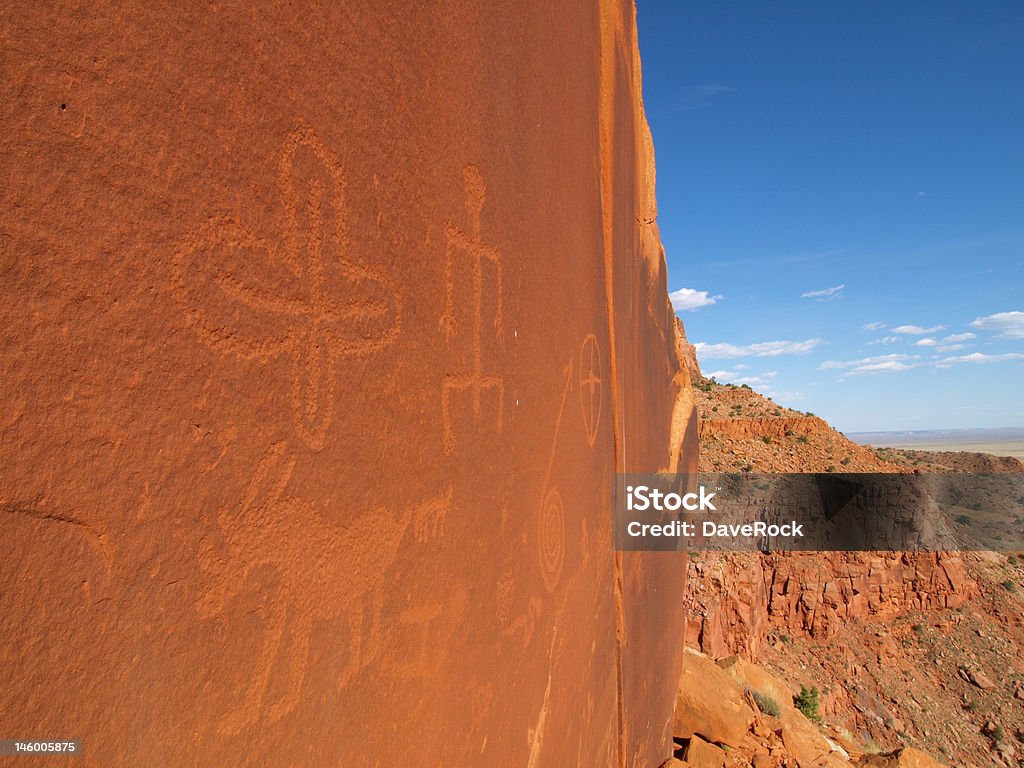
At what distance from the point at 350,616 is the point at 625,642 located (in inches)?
99.0

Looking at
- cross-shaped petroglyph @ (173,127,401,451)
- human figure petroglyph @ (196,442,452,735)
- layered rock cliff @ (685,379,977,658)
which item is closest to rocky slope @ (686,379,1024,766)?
layered rock cliff @ (685,379,977,658)

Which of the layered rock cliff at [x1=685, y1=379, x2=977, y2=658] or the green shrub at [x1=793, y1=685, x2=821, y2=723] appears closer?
Answer: the green shrub at [x1=793, y1=685, x2=821, y2=723]

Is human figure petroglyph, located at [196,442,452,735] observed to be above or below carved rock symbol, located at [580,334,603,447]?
below

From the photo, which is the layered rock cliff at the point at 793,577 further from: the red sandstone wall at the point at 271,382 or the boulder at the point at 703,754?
the red sandstone wall at the point at 271,382

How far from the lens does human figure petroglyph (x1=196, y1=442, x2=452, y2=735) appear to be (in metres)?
0.78

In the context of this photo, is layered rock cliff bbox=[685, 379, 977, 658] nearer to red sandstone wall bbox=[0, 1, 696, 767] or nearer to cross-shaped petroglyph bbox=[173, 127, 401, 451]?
→ red sandstone wall bbox=[0, 1, 696, 767]

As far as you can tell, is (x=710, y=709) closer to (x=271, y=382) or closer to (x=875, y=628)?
(x=271, y=382)

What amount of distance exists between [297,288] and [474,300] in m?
0.64

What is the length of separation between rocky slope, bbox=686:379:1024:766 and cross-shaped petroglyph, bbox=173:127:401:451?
16633mm

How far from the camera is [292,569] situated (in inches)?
34.8

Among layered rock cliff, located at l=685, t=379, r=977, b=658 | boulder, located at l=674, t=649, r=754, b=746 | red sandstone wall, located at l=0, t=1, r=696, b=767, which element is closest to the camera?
red sandstone wall, located at l=0, t=1, r=696, b=767

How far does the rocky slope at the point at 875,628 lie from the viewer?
17.1 metres

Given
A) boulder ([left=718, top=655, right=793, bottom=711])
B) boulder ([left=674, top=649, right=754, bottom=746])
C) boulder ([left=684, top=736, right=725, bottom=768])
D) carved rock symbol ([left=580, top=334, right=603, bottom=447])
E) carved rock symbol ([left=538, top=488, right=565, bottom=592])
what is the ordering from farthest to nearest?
boulder ([left=718, top=655, right=793, bottom=711]) < boulder ([left=674, top=649, right=754, bottom=746]) < boulder ([left=684, top=736, right=725, bottom=768]) < carved rock symbol ([left=580, top=334, right=603, bottom=447]) < carved rock symbol ([left=538, top=488, right=565, bottom=592])

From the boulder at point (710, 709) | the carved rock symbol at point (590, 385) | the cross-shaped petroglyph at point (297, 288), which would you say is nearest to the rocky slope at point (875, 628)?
the boulder at point (710, 709)
